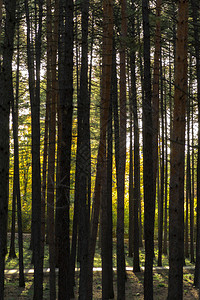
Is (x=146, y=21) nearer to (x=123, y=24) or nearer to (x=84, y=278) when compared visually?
(x=123, y=24)

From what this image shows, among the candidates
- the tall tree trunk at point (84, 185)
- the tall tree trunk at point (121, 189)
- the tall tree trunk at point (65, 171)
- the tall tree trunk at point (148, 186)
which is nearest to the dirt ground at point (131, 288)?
the tall tree trunk at point (121, 189)

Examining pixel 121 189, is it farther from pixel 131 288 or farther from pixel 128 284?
pixel 128 284

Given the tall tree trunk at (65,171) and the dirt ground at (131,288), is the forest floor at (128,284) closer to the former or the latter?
the dirt ground at (131,288)

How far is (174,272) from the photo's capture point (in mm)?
8352


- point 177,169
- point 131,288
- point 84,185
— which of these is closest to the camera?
point 177,169

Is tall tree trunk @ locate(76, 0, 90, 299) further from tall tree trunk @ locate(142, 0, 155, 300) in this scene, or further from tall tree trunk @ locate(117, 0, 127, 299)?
tall tree trunk @ locate(117, 0, 127, 299)

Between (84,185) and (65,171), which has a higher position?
(65,171)

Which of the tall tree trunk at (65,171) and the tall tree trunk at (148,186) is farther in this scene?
the tall tree trunk at (148,186)

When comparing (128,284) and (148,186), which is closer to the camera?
(148,186)

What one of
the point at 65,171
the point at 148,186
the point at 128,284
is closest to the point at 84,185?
the point at 65,171

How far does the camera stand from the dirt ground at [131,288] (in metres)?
13.0

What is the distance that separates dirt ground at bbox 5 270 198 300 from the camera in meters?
13.0

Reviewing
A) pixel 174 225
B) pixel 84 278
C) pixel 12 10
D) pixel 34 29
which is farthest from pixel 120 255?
pixel 34 29

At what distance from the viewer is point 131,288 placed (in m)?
14.1
